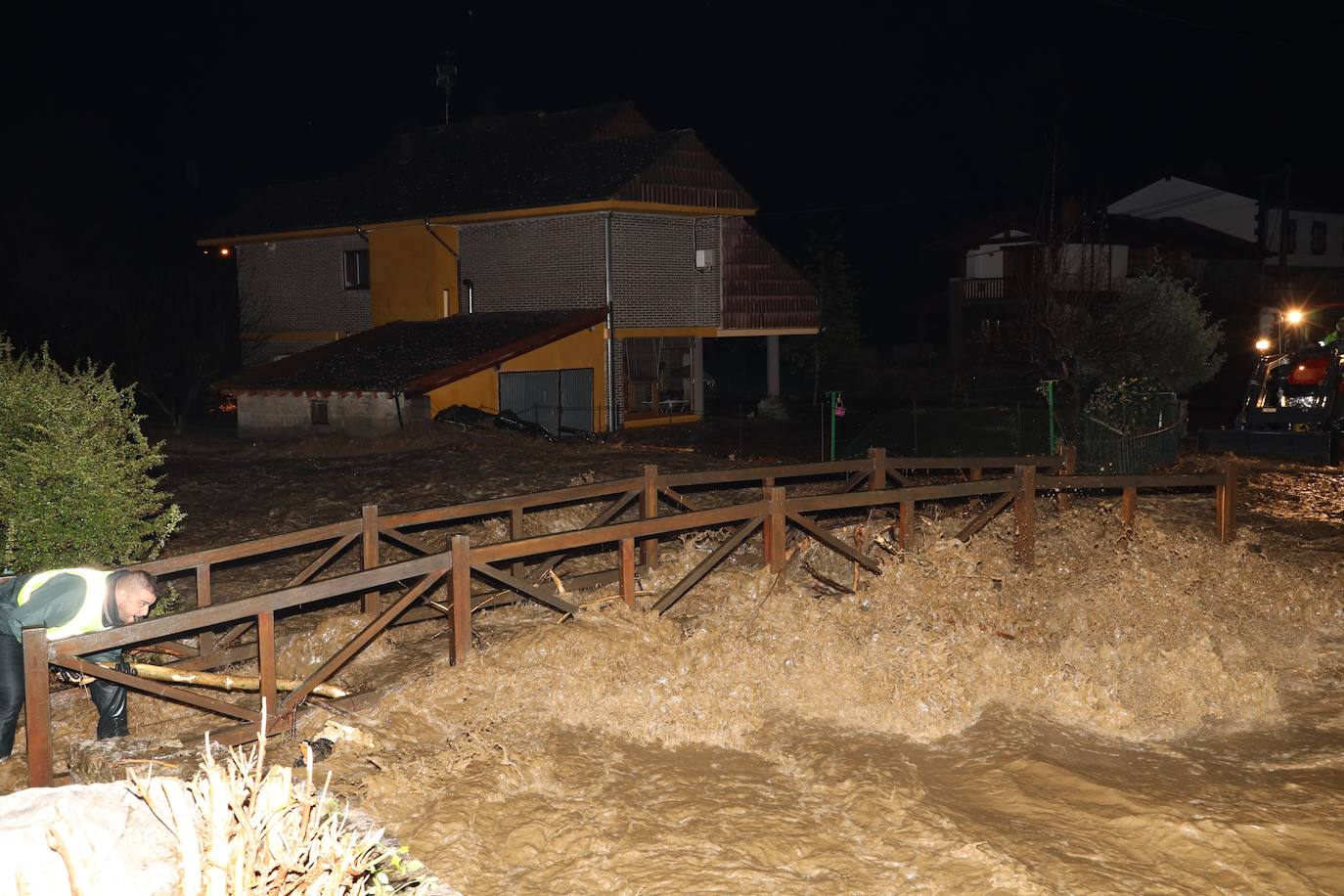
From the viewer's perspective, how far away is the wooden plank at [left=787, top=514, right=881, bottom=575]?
10.6 meters

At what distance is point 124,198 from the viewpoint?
6384cm

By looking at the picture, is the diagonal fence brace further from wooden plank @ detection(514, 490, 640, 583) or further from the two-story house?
the two-story house

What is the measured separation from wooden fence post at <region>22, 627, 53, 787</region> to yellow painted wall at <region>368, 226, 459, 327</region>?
2829 cm

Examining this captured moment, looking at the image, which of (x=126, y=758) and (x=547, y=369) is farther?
(x=547, y=369)

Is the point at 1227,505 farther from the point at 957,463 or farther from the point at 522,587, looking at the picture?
the point at 522,587

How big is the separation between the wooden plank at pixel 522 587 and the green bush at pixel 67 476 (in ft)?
12.0

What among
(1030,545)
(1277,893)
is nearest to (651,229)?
(1030,545)

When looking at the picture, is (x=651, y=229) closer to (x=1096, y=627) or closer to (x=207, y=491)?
(x=207, y=491)

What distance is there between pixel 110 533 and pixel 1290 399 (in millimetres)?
24147

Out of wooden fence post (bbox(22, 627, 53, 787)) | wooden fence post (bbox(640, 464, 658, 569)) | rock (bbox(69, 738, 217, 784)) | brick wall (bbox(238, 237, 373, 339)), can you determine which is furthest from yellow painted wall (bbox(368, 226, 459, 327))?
wooden fence post (bbox(22, 627, 53, 787))

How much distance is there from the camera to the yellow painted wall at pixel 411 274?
3444 centimetres

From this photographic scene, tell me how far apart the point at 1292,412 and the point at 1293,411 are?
0.04 meters

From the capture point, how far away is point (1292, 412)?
83.4 ft

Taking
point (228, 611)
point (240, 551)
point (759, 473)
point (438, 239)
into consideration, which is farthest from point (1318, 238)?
point (228, 611)
